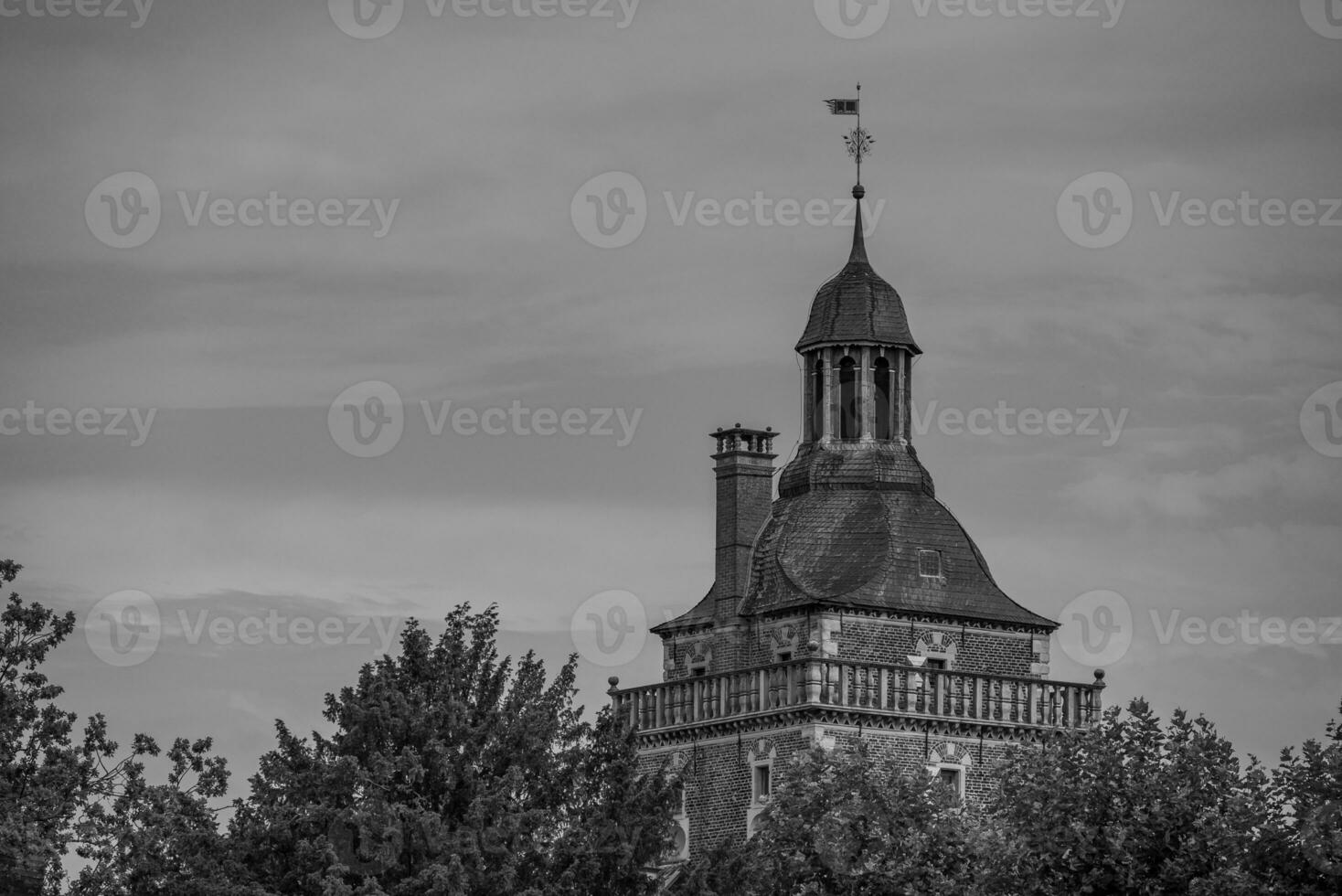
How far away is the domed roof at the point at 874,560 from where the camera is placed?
9781 cm

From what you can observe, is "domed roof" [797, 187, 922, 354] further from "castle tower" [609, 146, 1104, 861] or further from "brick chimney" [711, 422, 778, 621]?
"brick chimney" [711, 422, 778, 621]

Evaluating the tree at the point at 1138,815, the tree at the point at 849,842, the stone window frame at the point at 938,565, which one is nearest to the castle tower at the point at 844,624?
the stone window frame at the point at 938,565

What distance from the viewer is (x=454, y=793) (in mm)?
81500

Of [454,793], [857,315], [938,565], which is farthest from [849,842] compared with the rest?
[857,315]

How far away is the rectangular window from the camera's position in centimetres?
9556

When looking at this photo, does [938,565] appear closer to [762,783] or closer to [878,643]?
[878,643]

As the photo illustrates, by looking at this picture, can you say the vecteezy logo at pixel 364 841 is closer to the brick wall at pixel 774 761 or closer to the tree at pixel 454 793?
the tree at pixel 454 793

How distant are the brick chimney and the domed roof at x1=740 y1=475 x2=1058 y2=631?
0.44 metres

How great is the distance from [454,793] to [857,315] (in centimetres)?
2483

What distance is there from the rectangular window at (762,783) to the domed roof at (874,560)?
4912mm

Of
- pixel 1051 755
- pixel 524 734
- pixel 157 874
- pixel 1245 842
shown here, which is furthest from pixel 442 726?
pixel 1245 842

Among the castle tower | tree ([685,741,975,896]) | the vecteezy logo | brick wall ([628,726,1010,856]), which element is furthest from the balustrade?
the vecteezy logo

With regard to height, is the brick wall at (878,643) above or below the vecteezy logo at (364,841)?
above

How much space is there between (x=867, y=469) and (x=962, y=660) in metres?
6.48
